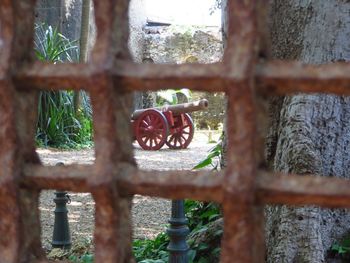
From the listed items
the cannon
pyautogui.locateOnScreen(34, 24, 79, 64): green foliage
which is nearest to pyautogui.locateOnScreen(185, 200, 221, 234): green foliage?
pyautogui.locateOnScreen(34, 24, 79, 64): green foliage

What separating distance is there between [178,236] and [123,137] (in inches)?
60.6

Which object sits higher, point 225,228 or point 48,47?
point 48,47

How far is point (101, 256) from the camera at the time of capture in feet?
3.12

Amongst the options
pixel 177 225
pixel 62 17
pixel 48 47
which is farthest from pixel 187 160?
pixel 177 225

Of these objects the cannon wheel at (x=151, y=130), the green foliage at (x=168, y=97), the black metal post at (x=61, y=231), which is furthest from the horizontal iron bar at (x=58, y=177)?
the green foliage at (x=168, y=97)

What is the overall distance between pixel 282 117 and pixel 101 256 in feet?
4.97

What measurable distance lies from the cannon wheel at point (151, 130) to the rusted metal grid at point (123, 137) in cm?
823

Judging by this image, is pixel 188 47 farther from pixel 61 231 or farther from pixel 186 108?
pixel 61 231

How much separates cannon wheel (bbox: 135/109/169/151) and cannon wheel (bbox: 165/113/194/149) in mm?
382

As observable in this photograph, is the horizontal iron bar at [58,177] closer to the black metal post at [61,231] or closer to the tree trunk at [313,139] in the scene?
the tree trunk at [313,139]

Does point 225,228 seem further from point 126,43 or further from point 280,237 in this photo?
point 280,237

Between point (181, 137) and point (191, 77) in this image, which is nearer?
point (191, 77)

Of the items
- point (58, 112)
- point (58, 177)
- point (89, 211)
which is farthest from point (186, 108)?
point (58, 177)

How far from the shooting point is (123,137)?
971mm
